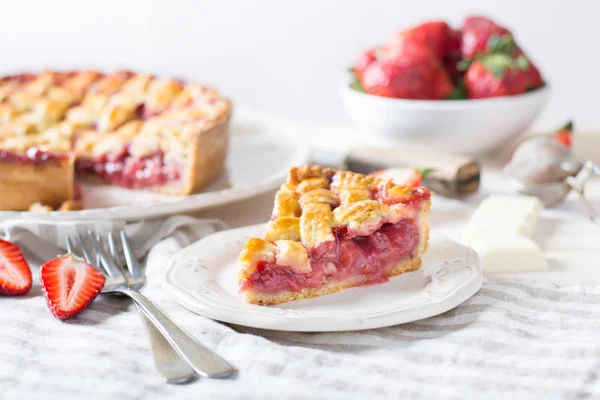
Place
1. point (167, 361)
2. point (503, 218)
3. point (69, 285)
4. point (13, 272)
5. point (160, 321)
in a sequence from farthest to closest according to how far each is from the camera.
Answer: point (503, 218) → point (13, 272) → point (69, 285) → point (160, 321) → point (167, 361)

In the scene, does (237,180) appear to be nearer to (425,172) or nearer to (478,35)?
(425,172)

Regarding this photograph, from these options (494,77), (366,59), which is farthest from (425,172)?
(366,59)

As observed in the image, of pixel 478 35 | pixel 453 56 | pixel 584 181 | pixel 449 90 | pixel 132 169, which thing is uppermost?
pixel 478 35

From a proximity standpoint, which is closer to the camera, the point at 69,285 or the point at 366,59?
the point at 69,285

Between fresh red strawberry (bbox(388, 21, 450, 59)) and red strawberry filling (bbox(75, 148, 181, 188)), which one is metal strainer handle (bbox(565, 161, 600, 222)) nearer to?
fresh red strawberry (bbox(388, 21, 450, 59))

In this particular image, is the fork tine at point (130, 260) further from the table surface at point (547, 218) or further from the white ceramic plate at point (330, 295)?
the table surface at point (547, 218)

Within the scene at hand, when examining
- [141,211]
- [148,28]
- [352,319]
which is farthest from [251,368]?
[148,28]

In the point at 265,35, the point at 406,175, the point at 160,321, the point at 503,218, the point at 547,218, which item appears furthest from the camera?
the point at 265,35

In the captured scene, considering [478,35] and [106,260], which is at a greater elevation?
[478,35]
